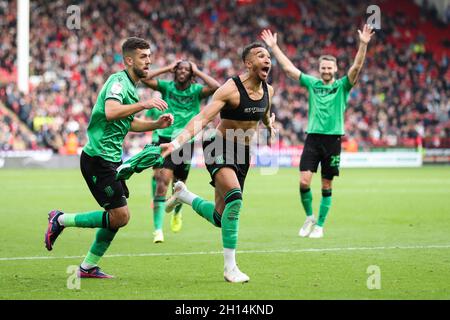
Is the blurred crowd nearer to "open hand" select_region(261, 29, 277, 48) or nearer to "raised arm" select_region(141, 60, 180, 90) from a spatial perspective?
"raised arm" select_region(141, 60, 180, 90)

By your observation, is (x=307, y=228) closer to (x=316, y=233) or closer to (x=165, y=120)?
(x=316, y=233)

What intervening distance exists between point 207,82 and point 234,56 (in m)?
29.0

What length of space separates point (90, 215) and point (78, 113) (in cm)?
2683

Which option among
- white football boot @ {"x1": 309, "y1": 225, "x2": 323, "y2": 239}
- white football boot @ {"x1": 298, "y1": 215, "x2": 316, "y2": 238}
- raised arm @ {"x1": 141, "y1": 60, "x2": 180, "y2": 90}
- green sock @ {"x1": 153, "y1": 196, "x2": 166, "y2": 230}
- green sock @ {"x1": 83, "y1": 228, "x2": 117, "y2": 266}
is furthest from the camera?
white football boot @ {"x1": 298, "y1": 215, "x2": 316, "y2": 238}

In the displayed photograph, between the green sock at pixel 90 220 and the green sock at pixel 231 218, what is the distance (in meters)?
1.21

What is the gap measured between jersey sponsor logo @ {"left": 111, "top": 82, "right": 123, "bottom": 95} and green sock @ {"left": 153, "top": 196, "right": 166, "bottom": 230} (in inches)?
152

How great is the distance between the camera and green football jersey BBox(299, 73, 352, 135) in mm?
13164

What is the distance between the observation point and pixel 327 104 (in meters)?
13.2

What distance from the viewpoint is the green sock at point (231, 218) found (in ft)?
28.2

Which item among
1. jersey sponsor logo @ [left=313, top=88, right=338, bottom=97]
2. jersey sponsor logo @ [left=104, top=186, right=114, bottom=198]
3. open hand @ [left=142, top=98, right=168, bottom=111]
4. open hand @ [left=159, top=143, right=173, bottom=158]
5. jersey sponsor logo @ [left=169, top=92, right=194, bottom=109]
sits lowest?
jersey sponsor logo @ [left=104, top=186, right=114, bottom=198]

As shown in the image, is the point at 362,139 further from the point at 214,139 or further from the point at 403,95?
the point at 214,139

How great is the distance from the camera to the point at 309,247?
11.3m

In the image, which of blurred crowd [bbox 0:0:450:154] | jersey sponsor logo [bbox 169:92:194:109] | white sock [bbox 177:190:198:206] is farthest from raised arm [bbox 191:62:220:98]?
blurred crowd [bbox 0:0:450:154]

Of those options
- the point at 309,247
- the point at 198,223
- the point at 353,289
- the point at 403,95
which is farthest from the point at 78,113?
the point at 353,289
